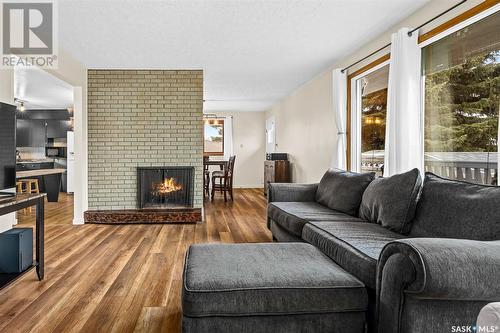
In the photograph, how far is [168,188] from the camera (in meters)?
5.51

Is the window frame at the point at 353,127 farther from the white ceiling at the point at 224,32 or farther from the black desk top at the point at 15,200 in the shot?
the black desk top at the point at 15,200

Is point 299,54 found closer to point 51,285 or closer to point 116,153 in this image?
point 116,153

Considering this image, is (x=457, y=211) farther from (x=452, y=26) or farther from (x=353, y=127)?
(x=353, y=127)

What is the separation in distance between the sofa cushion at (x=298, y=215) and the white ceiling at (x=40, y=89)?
3832mm

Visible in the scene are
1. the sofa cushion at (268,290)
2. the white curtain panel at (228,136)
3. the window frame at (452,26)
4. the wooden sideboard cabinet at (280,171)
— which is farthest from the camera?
the white curtain panel at (228,136)

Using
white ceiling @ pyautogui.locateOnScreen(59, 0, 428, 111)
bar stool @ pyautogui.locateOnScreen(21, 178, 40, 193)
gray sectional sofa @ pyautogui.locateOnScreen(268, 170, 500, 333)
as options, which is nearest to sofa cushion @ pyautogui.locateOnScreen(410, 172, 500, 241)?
gray sectional sofa @ pyautogui.locateOnScreen(268, 170, 500, 333)

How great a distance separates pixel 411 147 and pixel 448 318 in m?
2.08

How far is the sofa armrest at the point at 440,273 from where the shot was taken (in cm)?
131

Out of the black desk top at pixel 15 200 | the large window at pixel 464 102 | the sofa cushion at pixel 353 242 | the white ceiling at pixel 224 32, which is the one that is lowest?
the sofa cushion at pixel 353 242

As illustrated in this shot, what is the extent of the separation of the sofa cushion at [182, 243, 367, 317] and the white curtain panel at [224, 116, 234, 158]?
8.68 m

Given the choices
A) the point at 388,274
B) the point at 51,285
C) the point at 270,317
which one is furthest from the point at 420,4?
the point at 51,285

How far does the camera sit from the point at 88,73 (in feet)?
17.6

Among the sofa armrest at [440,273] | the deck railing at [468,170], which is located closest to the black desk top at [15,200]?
the sofa armrest at [440,273]

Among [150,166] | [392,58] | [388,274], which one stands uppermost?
[392,58]
